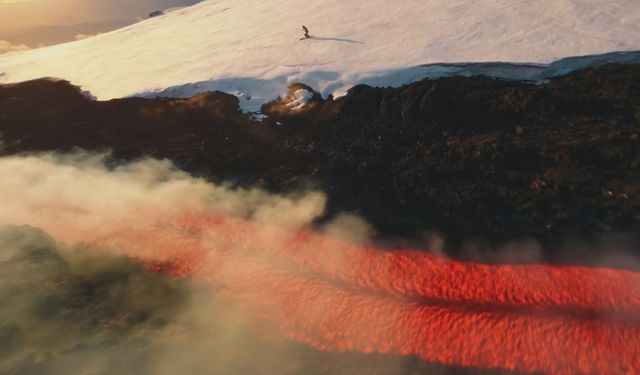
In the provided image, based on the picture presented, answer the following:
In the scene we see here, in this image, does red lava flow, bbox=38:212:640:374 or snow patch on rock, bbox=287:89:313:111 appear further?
snow patch on rock, bbox=287:89:313:111

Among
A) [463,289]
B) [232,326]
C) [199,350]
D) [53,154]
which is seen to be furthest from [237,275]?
[53,154]

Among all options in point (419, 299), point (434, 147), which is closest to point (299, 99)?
point (434, 147)

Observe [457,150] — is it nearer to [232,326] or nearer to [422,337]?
[422,337]

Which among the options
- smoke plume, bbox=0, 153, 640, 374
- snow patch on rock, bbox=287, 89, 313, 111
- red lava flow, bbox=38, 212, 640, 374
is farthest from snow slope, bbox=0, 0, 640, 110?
red lava flow, bbox=38, 212, 640, 374

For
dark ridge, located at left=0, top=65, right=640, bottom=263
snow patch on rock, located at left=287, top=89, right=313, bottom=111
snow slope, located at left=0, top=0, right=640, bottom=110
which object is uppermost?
snow slope, located at left=0, top=0, right=640, bottom=110

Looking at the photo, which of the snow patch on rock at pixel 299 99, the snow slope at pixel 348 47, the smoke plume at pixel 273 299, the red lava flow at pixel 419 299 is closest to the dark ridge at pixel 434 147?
the snow patch on rock at pixel 299 99

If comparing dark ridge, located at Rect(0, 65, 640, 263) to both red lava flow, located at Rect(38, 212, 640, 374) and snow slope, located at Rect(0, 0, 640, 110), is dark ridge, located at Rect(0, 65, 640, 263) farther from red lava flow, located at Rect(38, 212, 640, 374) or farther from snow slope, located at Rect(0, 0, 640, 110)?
snow slope, located at Rect(0, 0, 640, 110)

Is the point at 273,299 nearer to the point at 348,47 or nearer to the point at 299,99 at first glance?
the point at 299,99
